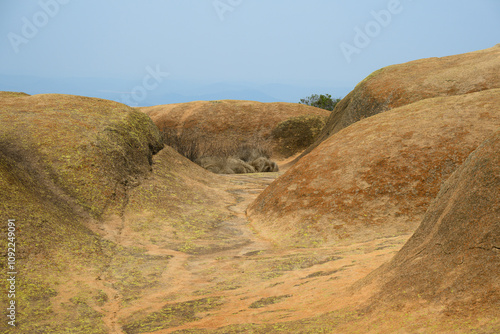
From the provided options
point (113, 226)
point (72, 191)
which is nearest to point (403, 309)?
point (113, 226)

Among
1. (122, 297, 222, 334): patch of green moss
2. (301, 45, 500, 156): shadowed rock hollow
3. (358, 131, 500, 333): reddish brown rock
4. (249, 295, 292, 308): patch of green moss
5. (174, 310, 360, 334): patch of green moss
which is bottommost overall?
(122, 297, 222, 334): patch of green moss

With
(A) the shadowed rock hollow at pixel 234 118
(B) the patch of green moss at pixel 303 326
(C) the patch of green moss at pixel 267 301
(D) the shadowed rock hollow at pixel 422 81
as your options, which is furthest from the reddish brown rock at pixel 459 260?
(A) the shadowed rock hollow at pixel 234 118

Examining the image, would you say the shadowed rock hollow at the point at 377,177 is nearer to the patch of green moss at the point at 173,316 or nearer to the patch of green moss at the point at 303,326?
the patch of green moss at the point at 173,316

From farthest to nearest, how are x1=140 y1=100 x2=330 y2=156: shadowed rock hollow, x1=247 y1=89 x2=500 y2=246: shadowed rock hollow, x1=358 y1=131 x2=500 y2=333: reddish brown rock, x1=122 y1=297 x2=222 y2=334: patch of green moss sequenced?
1. x1=140 y1=100 x2=330 y2=156: shadowed rock hollow
2. x1=247 y1=89 x2=500 y2=246: shadowed rock hollow
3. x1=122 y1=297 x2=222 y2=334: patch of green moss
4. x1=358 y1=131 x2=500 y2=333: reddish brown rock

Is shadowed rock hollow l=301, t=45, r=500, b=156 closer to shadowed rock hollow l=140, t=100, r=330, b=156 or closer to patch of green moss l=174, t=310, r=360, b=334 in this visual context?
shadowed rock hollow l=140, t=100, r=330, b=156

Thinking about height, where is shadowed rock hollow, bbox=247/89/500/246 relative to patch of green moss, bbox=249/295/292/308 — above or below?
above

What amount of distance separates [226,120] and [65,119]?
686 inches

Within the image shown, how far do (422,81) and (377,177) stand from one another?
7875 millimetres

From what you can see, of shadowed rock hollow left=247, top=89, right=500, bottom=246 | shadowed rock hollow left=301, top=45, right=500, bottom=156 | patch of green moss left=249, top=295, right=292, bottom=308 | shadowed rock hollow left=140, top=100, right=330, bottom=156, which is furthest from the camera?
shadowed rock hollow left=140, top=100, right=330, bottom=156

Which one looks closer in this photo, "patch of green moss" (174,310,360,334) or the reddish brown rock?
the reddish brown rock

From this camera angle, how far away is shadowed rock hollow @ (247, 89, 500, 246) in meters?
7.68

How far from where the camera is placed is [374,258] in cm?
546

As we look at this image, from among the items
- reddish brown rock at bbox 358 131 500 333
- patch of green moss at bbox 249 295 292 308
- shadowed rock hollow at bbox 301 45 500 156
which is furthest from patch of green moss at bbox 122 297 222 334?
shadowed rock hollow at bbox 301 45 500 156

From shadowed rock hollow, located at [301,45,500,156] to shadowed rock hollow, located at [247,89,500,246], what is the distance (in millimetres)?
4375
